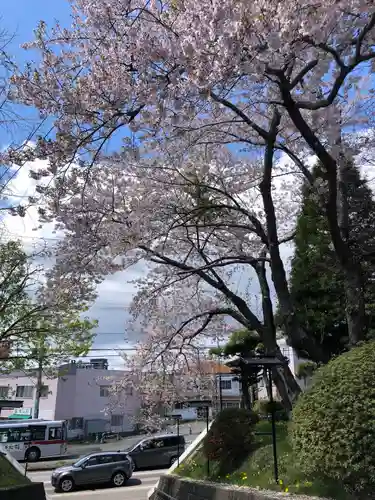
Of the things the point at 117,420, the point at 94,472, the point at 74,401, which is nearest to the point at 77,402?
the point at 74,401

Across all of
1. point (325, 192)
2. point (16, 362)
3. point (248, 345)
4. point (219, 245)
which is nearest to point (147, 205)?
point (219, 245)

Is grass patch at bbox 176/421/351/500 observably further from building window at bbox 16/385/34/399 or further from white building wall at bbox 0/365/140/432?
building window at bbox 16/385/34/399

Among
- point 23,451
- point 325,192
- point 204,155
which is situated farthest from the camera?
point 23,451

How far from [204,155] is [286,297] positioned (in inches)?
123

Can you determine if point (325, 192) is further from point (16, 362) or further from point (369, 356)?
point (16, 362)

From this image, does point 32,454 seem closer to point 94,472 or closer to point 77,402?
point 94,472

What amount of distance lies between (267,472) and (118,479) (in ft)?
40.7

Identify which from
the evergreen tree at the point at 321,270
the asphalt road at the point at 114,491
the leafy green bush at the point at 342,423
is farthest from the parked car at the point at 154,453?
the leafy green bush at the point at 342,423

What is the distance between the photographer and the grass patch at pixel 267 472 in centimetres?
524

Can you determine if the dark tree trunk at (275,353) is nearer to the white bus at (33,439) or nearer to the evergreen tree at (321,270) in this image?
the evergreen tree at (321,270)

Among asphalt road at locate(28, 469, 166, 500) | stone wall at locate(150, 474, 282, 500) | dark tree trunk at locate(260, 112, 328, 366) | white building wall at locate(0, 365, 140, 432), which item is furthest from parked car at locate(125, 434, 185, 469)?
dark tree trunk at locate(260, 112, 328, 366)

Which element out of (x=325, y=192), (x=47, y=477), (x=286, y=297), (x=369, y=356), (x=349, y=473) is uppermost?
(x=325, y=192)

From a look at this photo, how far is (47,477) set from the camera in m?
19.6

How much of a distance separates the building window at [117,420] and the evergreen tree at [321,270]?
30.2 m
